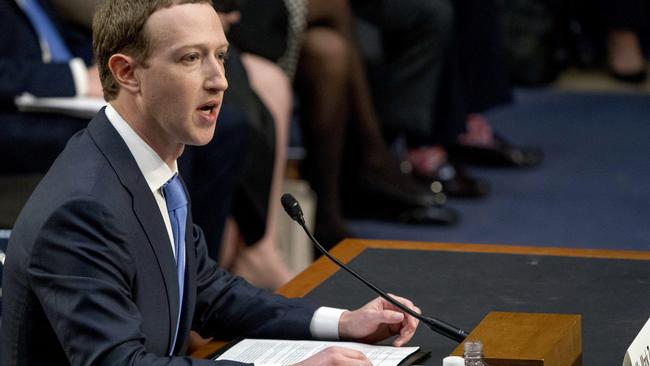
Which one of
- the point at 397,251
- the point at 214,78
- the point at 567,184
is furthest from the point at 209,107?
the point at 567,184

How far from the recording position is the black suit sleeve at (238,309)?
6.66 ft

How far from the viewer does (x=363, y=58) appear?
491cm

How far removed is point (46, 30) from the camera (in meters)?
3.66

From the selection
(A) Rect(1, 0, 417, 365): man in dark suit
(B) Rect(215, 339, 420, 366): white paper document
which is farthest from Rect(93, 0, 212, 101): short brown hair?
(B) Rect(215, 339, 420, 366): white paper document

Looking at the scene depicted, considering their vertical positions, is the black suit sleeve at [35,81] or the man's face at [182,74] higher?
the man's face at [182,74]

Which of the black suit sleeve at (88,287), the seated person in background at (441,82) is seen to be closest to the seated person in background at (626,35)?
the seated person in background at (441,82)

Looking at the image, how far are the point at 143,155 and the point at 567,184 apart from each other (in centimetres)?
364

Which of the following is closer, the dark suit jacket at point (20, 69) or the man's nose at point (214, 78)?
the man's nose at point (214, 78)

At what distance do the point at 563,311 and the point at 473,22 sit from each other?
329 centimetres

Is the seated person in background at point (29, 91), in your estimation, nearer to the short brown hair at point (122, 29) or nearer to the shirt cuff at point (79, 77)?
the shirt cuff at point (79, 77)

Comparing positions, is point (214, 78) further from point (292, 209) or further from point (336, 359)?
point (336, 359)

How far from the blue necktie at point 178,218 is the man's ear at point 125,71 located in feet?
0.47

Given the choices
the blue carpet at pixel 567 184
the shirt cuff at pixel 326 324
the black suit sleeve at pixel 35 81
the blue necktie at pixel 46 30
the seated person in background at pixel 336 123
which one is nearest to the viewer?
the shirt cuff at pixel 326 324

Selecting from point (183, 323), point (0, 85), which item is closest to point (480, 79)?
point (0, 85)
